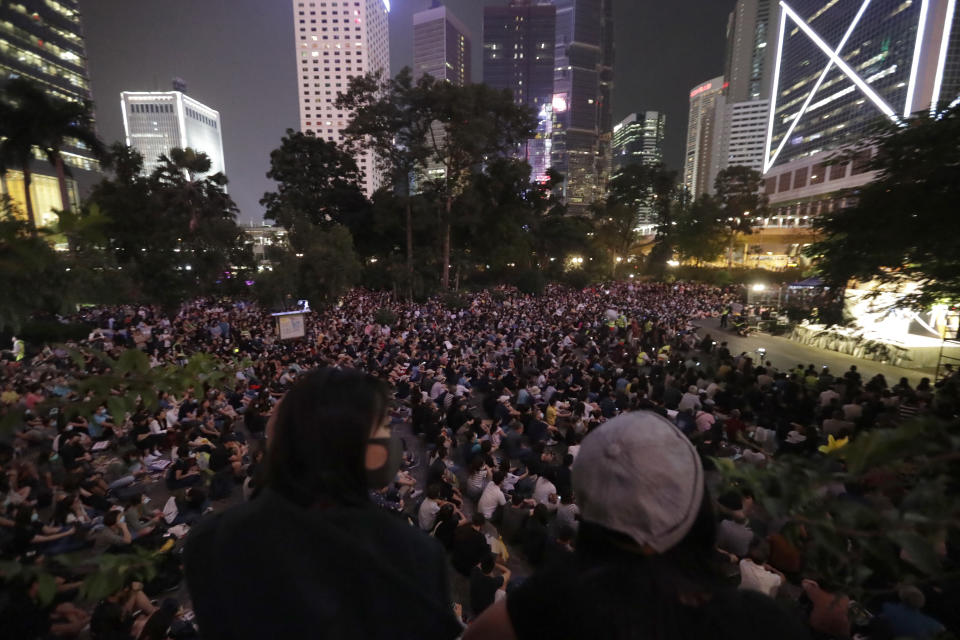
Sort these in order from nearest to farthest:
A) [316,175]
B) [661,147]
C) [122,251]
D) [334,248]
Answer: [334,248]
[122,251]
[316,175]
[661,147]

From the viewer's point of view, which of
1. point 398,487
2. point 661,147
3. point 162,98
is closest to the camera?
point 398,487

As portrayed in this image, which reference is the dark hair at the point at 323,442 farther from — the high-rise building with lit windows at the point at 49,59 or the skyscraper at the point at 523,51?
the skyscraper at the point at 523,51

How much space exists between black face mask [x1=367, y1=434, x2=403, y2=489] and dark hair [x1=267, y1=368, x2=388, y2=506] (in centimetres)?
2

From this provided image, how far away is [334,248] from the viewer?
72.3 feet

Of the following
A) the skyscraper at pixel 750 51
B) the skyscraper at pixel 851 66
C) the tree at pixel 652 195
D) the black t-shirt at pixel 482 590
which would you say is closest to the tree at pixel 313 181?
the tree at pixel 652 195

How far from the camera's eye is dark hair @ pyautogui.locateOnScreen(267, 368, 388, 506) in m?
1.03

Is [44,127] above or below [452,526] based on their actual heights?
above

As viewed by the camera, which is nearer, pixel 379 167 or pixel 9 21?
pixel 379 167

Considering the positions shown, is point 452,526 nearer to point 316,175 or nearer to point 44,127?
point 44,127

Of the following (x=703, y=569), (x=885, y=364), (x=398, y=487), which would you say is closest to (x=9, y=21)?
(x=398, y=487)

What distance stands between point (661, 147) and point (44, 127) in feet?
716

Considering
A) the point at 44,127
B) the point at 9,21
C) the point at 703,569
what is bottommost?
the point at 703,569

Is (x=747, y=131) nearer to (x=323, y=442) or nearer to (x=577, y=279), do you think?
(x=577, y=279)

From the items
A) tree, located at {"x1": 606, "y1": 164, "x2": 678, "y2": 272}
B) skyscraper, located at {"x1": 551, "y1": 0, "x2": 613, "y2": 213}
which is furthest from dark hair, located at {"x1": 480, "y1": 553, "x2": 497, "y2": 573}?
skyscraper, located at {"x1": 551, "y1": 0, "x2": 613, "y2": 213}
